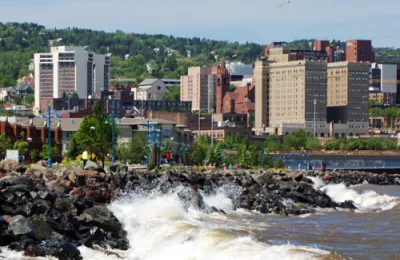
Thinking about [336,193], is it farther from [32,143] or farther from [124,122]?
[124,122]

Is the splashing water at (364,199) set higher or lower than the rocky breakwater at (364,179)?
higher

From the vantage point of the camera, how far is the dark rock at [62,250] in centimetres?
3350

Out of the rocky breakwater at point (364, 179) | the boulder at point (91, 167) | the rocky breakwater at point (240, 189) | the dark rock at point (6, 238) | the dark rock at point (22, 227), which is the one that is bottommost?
the rocky breakwater at point (364, 179)

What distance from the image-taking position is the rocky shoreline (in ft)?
114

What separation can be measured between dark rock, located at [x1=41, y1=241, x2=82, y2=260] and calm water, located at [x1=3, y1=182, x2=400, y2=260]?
2.20ft

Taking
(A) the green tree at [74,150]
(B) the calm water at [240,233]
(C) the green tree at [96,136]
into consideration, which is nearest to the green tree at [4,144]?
(A) the green tree at [74,150]

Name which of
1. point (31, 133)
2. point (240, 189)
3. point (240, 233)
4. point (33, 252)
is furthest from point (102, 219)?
point (31, 133)

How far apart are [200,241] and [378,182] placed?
109156 millimetres

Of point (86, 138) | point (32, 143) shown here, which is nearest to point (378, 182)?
point (32, 143)

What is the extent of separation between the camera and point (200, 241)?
121 feet

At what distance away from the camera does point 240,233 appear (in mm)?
40531

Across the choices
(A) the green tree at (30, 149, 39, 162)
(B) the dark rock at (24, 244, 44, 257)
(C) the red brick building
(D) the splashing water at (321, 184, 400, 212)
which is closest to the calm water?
(B) the dark rock at (24, 244, 44, 257)

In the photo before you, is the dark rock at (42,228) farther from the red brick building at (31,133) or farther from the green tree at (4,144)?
the red brick building at (31,133)

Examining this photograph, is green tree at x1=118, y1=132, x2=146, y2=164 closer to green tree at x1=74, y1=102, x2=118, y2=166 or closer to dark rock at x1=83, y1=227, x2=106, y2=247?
green tree at x1=74, y1=102, x2=118, y2=166
